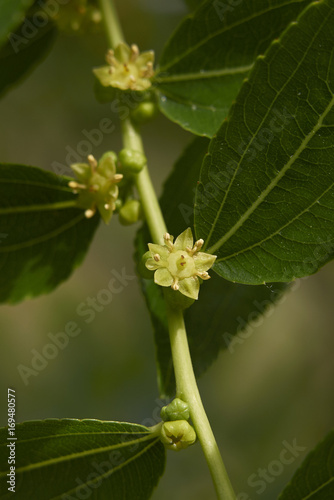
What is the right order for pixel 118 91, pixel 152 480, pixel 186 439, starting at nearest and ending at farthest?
pixel 186 439
pixel 152 480
pixel 118 91

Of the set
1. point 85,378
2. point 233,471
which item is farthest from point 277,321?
point 85,378

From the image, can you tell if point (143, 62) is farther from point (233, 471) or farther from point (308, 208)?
point (233, 471)

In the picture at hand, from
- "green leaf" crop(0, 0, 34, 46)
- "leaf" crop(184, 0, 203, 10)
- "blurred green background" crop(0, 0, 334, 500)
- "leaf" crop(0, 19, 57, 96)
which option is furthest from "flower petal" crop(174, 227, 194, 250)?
"blurred green background" crop(0, 0, 334, 500)

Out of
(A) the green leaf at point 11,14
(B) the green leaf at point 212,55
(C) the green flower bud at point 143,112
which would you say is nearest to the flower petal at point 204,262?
(B) the green leaf at point 212,55

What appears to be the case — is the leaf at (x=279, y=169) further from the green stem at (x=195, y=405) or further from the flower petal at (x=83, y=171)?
the flower petal at (x=83, y=171)

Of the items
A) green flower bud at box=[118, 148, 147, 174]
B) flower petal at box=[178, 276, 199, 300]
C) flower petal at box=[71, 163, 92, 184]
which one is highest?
flower petal at box=[71, 163, 92, 184]

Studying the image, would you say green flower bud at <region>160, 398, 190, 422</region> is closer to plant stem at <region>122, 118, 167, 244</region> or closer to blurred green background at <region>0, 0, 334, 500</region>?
plant stem at <region>122, 118, 167, 244</region>
